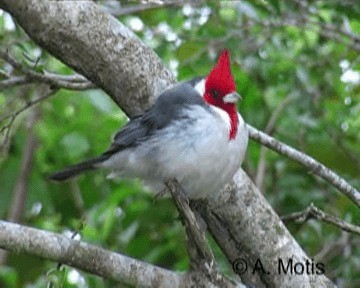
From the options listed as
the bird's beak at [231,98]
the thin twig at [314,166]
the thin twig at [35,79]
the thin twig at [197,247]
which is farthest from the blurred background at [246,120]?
the thin twig at [197,247]

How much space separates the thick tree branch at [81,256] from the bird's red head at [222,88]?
724 millimetres

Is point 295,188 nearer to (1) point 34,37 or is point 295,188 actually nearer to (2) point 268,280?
(2) point 268,280

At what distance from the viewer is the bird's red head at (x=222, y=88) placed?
3.48 metres

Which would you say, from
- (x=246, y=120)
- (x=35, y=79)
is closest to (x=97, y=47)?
(x=35, y=79)

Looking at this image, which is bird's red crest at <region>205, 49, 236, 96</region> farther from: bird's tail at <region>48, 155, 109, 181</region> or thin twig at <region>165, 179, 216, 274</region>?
thin twig at <region>165, 179, 216, 274</region>

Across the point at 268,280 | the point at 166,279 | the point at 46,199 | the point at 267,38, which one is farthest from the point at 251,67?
the point at 166,279

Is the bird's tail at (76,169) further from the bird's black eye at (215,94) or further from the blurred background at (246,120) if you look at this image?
the blurred background at (246,120)

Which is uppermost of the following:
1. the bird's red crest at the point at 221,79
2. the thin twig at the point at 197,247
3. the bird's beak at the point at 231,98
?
the bird's red crest at the point at 221,79

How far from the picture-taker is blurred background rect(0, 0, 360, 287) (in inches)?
180

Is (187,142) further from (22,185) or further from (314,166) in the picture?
(22,185)

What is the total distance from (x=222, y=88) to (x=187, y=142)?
0.28 meters

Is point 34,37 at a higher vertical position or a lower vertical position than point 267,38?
higher

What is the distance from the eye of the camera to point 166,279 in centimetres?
299

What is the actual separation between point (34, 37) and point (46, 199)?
181 centimetres
